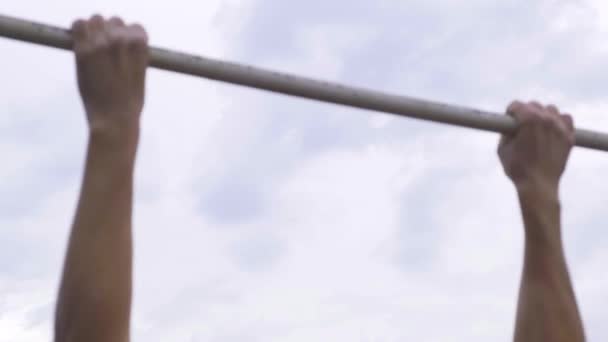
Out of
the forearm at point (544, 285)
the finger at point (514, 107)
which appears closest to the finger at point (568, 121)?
the finger at point (514, 107)

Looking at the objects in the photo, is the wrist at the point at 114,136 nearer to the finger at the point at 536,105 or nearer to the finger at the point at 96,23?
the finger at the point at 96,23

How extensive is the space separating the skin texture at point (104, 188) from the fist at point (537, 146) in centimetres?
158

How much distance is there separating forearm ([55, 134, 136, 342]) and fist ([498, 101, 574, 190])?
5.52 ft

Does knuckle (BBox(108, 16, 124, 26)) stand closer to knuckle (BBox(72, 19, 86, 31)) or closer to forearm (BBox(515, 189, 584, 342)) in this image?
knuckle (BBox(72, 19, 86, 31))

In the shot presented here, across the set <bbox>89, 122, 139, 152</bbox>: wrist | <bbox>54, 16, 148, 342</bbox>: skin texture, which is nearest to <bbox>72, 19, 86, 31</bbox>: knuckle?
<bbox>54, 16, 148, 342</bbox>: skin texture

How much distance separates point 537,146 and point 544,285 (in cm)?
57

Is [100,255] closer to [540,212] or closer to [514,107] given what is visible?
[540,212]

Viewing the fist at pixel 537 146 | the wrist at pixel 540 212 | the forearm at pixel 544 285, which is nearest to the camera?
the forearm at pixel 544 285

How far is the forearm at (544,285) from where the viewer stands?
3.91 m

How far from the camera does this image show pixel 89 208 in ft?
10.2

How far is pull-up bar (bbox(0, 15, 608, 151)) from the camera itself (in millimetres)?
3566

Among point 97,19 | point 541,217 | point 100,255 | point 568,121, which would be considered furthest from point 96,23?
point 568,121

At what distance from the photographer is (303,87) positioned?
405 cm

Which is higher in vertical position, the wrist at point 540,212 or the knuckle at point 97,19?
the knuckle at point 97,19
